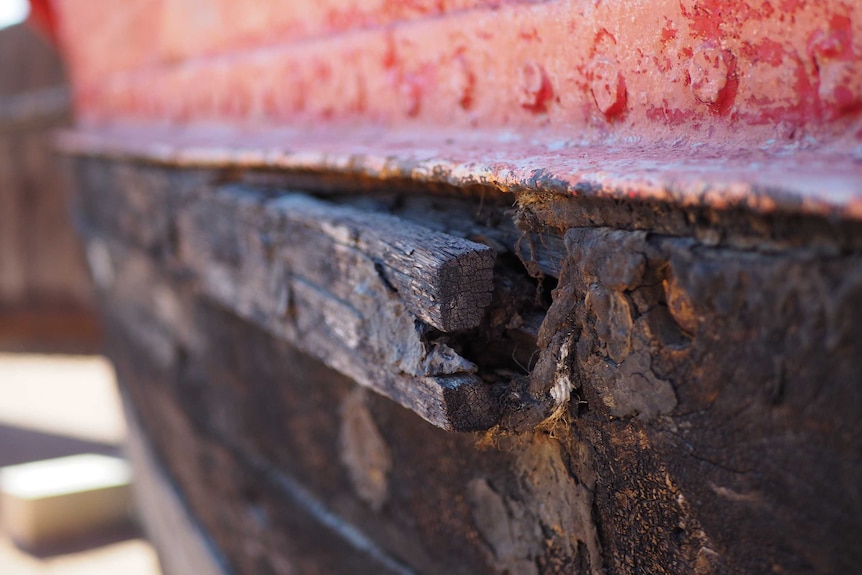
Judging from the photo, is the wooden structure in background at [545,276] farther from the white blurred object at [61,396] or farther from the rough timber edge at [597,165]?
the white blurred object at [61,396]

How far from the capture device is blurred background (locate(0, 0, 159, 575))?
4.45m

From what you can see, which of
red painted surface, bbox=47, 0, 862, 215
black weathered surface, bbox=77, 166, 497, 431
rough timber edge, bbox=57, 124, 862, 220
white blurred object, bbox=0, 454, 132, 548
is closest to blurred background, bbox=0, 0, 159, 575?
white blurred object, bbox=0, 454, 132, 548

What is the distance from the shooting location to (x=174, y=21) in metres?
2.71

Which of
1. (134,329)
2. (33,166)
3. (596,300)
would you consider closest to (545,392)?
(596,300)

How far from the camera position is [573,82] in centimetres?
119

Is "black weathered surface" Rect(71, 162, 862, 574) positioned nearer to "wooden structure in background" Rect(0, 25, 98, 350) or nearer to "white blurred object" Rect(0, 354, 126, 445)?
"white blurred object" Rect(0, 354, 126, 445)

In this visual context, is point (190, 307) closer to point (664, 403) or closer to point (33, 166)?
point (664, 403)

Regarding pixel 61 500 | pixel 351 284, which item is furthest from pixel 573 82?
pixel 61 500

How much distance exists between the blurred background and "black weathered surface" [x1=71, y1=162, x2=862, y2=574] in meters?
2.91

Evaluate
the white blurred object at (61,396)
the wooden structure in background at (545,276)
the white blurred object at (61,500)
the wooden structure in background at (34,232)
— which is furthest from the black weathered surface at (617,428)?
the wooden structure in background at (34,232)

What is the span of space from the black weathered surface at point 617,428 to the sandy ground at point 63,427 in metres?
2.69

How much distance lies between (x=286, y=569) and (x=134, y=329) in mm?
1789

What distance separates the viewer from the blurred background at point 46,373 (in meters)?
4.45

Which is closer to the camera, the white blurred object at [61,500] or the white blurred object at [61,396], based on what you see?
the white blurred object at [61,500]
